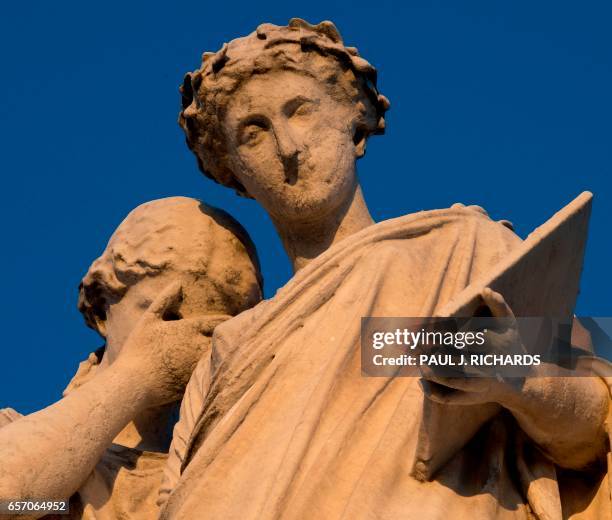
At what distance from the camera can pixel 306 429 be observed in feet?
26.4

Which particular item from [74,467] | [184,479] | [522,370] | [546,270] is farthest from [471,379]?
[74,467]

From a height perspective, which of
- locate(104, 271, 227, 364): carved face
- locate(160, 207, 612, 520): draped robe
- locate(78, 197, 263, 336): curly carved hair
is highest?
locate(78, 197, 263, 336): curly carved hair

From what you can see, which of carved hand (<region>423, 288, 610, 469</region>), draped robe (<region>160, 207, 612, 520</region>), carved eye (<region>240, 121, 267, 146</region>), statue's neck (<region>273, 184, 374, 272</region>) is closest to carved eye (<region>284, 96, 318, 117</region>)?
carved eye (<region>240, 121, 267, 146</region>)

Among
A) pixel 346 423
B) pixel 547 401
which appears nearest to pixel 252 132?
pixel 346 423

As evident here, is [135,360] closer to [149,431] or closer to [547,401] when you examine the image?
[149,431]

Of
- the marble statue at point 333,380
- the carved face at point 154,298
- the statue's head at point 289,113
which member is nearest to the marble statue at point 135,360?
the carved face at point 154,298

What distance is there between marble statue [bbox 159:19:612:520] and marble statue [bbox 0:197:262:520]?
268 millimetres

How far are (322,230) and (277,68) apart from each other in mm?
829

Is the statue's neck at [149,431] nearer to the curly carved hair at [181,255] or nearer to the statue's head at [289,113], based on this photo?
the curly carved hair at [181,255]

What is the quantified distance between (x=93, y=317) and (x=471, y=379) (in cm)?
349

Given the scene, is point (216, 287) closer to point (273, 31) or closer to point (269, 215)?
point (269, 215)

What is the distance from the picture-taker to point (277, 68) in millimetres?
9734

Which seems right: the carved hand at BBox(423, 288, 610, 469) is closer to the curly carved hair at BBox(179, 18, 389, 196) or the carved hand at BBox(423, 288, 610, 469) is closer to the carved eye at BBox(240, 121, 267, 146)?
the carved eye at BBox(240, 121, 267, 146)

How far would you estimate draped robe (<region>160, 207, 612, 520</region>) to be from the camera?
7923 millimetres
